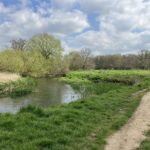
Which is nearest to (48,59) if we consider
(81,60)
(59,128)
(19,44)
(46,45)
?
(46,45)

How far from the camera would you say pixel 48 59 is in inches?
3036

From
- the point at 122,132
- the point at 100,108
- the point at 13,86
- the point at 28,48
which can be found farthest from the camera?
the point at 28,48

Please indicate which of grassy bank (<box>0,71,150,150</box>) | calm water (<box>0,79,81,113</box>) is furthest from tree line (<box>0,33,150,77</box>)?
grassy bank (<box>0,71,150,150</box>)

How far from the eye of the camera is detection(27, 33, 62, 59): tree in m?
80.2

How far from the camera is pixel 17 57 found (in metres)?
65.6

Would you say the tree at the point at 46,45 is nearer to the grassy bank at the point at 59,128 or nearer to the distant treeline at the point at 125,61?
the distant treeline at the point at 125,61

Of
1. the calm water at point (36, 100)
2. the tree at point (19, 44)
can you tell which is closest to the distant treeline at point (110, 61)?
the tree at point (19, 44)

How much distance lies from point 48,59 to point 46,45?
5.16 meters

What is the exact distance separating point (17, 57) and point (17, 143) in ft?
188

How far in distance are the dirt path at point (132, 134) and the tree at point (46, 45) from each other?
214 feet

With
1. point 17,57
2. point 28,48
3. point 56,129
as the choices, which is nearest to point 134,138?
point 56,129

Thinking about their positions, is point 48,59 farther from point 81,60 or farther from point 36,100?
point 36,100

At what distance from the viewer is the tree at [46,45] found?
80250mm

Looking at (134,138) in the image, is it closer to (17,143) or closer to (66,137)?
(66,137)
